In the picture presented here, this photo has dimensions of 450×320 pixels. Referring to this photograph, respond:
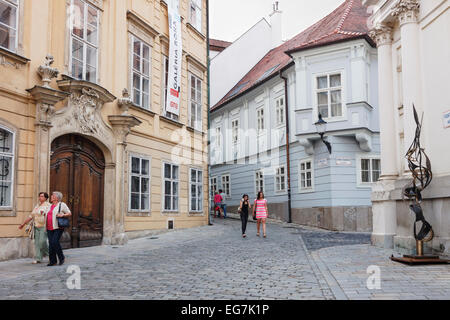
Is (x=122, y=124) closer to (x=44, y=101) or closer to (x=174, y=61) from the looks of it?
(x=44, y=101)

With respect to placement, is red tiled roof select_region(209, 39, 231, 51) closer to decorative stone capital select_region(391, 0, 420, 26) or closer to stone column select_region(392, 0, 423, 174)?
decorative stone capital select_region(391, 0, 420, 26)

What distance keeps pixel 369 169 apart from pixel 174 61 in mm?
10122

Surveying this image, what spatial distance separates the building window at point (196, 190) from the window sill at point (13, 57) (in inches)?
367

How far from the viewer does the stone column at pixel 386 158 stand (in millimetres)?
12664

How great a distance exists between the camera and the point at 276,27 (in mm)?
34281

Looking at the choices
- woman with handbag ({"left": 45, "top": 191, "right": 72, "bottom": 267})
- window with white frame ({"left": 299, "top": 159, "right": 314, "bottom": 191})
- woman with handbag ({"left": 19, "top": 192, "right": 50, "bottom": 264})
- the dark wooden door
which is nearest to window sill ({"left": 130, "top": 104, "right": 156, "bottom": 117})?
the dark wooden door

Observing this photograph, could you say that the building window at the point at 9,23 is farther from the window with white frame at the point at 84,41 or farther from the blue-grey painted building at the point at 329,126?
the blue-grey painted building at the point at 329,126

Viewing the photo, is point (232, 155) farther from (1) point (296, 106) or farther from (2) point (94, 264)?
(2) point (94, 264)

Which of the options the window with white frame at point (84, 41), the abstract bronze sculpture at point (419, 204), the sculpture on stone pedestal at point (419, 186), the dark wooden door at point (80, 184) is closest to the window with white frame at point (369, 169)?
the abstract bronze sculpture at point (419, 204)

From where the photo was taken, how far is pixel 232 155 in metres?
31.2

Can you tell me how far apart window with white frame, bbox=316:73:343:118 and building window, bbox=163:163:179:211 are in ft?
25.0

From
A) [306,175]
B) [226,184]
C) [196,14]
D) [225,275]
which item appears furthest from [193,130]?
[226,184]

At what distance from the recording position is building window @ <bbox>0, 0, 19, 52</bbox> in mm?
10656
